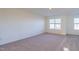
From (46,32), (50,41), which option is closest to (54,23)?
(46,32)

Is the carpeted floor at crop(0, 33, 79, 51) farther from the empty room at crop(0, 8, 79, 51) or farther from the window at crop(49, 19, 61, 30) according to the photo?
the window at crop(49, 19, 61, 30)

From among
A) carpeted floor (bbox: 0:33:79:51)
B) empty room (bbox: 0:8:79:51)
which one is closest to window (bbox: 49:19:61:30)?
empty room (bbox: 0:8:79:51)

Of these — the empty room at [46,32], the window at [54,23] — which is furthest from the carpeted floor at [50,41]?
the window at [54,23]

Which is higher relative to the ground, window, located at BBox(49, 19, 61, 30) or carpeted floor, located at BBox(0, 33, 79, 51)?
window, located at BBox(49, 19, 61, 30)

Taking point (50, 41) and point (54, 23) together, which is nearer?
point (54, 23)

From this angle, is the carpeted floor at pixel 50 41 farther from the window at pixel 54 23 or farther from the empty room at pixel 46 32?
the window at pixel 54 23

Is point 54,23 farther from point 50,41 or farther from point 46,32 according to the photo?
point 50,41

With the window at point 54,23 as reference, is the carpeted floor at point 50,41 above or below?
below
